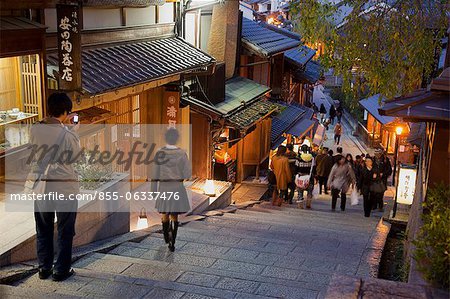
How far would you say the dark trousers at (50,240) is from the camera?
652 cm

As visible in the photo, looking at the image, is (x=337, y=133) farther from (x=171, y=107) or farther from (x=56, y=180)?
(x=56, y=180)

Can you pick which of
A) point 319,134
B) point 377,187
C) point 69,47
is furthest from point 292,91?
point 69,47

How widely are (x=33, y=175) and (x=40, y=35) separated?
3696 mm

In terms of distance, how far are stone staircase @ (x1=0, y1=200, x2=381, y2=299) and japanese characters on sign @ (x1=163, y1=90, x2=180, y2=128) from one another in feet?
13.4

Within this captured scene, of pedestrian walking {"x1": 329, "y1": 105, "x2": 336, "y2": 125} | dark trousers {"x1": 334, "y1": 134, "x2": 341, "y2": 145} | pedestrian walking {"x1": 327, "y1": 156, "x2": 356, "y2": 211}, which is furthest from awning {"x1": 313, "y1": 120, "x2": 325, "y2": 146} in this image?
pedestrian walking {"x1": 327, "y1": 156, "x2": 356, "y2": 211}

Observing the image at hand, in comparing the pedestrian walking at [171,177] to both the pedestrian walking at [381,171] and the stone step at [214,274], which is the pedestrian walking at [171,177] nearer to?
the stone step at [214,274]

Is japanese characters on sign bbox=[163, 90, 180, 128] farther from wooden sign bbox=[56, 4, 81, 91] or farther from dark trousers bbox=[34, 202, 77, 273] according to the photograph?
dark trousers bbox=[34, 202, 77, 273]

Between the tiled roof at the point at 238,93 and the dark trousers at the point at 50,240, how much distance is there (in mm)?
10940

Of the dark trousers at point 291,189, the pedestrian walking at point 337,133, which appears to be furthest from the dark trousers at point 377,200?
the pedestrian walking at point 337,133

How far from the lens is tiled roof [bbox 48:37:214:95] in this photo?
10.8m

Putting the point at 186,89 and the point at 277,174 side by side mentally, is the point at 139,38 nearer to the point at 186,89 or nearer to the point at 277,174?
the point at 186,89

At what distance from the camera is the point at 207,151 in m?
17.7

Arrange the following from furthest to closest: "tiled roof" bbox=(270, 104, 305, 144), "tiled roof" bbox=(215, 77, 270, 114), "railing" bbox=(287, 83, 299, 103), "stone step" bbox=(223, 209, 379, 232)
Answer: "railing" bbox=(287, 83, 299, 103)
"tiled roof" bbox=(270, 104, 305, 144)
"tiled roof" bbox=(215, 77, 270, 114)
"stone step" bbox=(223, 209, 379, 232)

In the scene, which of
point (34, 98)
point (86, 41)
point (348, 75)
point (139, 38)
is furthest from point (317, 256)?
point (139, 38)
